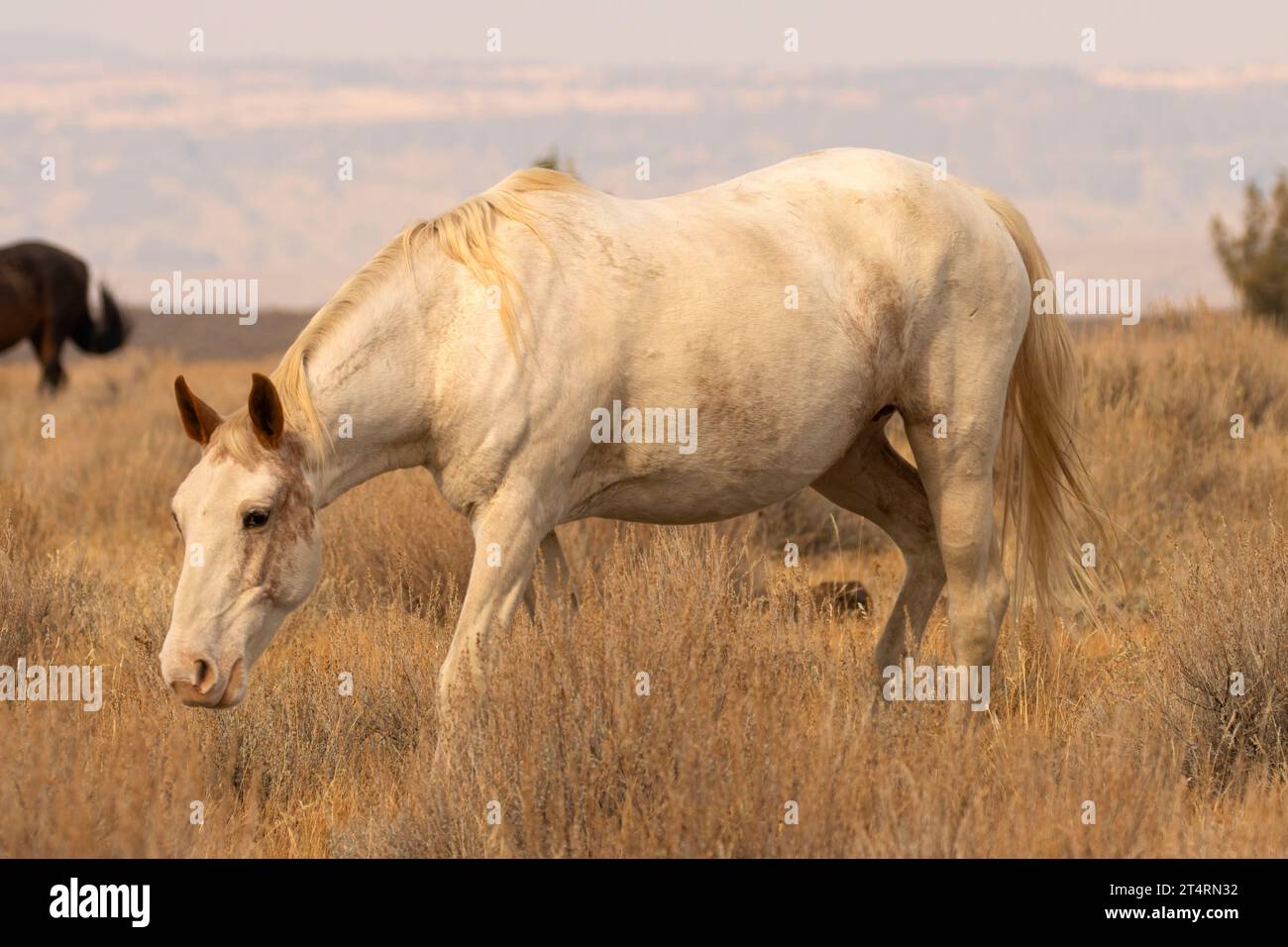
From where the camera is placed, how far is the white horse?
4.29 metres

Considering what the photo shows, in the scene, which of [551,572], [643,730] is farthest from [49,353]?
[643,730]

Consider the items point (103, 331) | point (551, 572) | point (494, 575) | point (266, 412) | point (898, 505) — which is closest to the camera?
point (266, 412)

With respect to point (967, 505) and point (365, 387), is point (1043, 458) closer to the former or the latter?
point (967, 505)

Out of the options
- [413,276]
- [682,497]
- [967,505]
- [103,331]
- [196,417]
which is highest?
[413,276]

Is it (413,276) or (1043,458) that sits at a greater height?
(413,276)

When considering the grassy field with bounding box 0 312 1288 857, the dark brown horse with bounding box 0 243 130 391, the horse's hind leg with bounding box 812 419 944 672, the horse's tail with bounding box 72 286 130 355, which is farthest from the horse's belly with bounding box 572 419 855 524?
the horse's tail with bounding box 72 286 130 355

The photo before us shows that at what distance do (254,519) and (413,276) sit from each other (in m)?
0.94

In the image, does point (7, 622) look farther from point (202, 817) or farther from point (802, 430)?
point (802, 430)

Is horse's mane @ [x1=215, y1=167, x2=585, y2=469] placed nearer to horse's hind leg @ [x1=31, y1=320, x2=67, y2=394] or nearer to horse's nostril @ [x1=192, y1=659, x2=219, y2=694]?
horse's nostril @ [x1=192, y1=659, x2=219, y2=694]

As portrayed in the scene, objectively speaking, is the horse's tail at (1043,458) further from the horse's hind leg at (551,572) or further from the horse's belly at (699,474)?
the horse's hind leg at (551,572)

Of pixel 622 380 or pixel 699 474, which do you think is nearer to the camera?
pixel 622 380

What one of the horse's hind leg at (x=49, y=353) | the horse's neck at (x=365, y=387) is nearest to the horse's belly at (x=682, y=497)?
the horse's neck at (x=365, y=387)

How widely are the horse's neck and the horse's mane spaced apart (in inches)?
1.9

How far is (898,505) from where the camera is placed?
19.1ft
